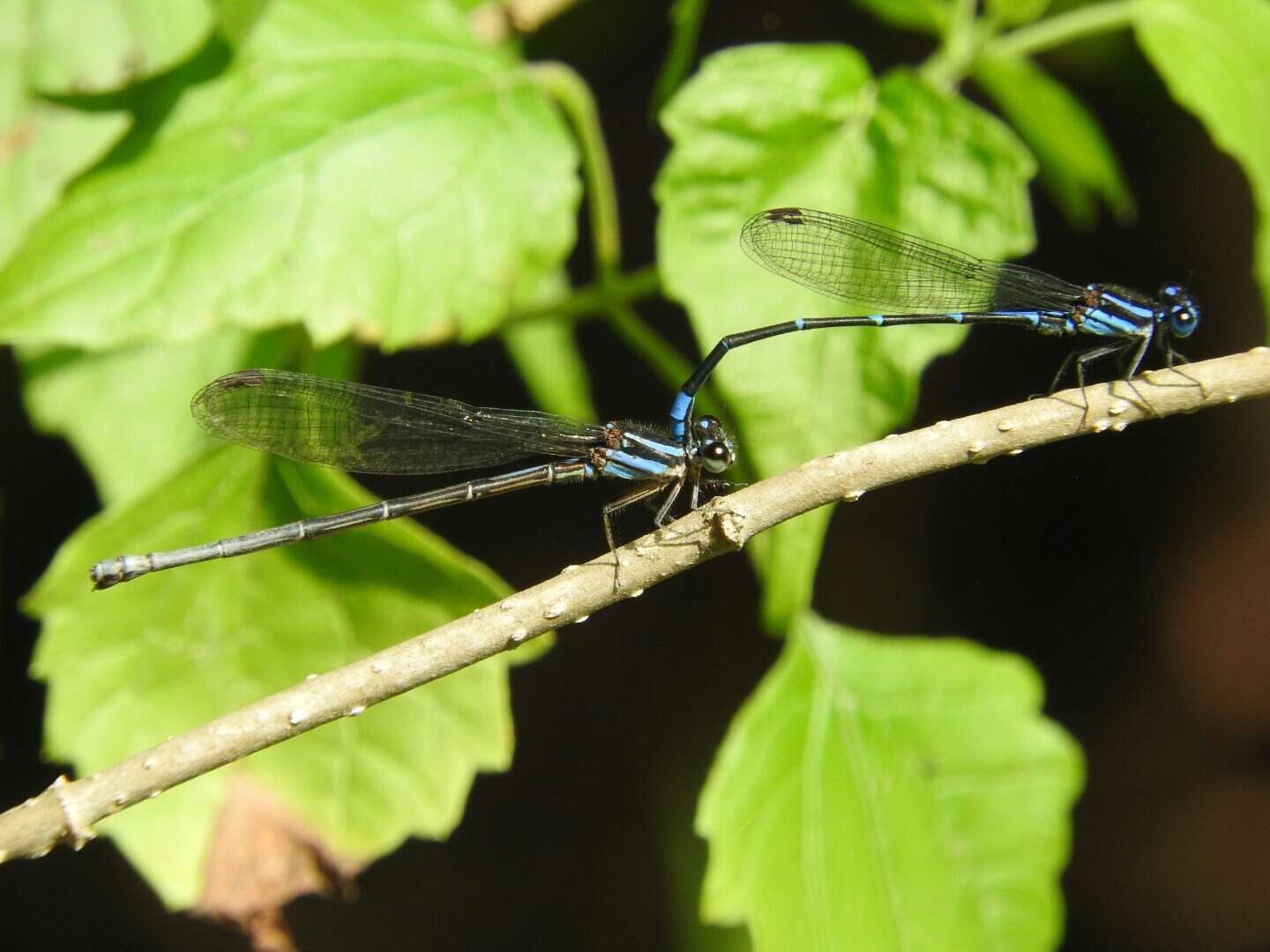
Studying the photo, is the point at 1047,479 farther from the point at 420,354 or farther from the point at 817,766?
the point at 420,354

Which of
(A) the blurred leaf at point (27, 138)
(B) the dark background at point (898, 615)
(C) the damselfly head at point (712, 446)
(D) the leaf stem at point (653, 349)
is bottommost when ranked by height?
(B) the dark background at point (898, 615)

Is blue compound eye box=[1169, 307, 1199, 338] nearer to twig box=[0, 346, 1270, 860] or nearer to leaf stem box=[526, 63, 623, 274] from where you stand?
twig box=[0, 346, 1270, 860]

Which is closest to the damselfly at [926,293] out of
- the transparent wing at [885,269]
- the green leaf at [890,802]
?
the transparent wing at [885,269]

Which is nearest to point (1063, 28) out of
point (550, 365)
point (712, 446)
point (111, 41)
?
point (712, 446)

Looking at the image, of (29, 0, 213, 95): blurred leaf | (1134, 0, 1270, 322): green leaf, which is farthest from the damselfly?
(29, 0, 213, 95): blurred leaf

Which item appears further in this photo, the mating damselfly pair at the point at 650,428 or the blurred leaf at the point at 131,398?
the blurred leaf at the point at 131,398

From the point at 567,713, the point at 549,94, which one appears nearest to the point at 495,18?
the point at 549,94

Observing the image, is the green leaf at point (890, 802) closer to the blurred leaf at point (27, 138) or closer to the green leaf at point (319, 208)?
the green leaf at point (319, 208)
